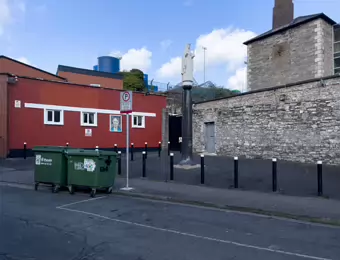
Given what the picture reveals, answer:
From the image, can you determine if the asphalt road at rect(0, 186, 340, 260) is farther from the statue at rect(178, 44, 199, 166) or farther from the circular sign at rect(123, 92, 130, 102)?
the statue at rect(178, 44, 199, 166)

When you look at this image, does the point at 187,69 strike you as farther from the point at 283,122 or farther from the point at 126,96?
the point at 283,122

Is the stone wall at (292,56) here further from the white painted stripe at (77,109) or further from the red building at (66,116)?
the white painted stripe at (77,109)

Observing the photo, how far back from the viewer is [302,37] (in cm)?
2428

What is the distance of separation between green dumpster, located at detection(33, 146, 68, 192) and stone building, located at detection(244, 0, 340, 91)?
1909 cm

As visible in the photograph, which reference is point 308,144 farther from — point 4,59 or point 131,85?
point 131,85

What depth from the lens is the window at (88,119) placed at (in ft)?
77.4

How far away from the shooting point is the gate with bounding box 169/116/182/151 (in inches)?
1081

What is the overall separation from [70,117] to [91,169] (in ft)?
44.4

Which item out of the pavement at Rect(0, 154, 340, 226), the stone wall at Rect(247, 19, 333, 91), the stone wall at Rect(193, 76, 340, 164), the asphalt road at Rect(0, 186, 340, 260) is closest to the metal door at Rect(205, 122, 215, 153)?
the stone wall at Rect(193, 76, 340, 164)

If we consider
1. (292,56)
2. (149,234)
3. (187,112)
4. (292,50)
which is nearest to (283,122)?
(187,112)

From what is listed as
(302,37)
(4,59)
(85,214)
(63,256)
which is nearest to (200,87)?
(302,37)

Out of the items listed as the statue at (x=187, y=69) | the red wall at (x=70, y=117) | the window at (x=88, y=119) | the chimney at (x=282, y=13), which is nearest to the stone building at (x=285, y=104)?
the chimney at (x=282, y=13)

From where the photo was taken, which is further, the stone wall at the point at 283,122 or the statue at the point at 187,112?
the stone wall at the point at 283,122

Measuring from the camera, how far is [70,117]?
22906 mm
